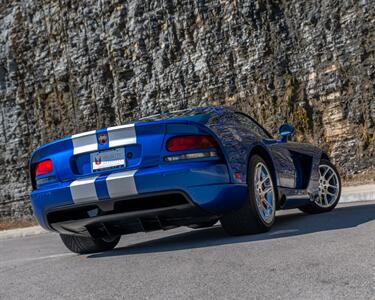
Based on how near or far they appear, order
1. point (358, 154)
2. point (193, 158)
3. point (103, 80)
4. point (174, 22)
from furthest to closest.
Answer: point (103, 80) → point (174, 22) → point (358, 154) → point (193, 158)

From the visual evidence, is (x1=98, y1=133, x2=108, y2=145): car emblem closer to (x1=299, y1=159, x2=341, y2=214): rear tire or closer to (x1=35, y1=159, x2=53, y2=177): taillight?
(x1=35, y1=159, x2=53, y2=177): taillight

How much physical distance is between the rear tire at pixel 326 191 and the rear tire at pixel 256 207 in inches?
60.0

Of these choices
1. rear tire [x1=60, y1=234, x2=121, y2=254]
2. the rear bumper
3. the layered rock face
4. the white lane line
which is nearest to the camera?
the rear bumper

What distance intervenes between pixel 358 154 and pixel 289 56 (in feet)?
9.31

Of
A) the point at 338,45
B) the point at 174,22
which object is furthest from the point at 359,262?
the point at 174,22

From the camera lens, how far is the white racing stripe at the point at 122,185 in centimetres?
546

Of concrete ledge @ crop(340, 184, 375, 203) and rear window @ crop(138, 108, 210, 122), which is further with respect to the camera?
concrete ledge @ crop(340, 184, 375, 203)

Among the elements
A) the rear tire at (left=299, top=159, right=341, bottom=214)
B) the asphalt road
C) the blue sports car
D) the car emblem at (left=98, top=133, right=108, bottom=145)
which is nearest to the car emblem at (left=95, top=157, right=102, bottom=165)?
the blue sports car

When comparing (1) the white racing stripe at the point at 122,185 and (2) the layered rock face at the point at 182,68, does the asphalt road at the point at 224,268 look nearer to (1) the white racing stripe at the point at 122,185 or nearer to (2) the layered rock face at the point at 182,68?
(1) the white racing stripe at the point at 122,185

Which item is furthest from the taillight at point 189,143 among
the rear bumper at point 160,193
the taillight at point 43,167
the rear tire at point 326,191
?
the rear tire at point 326,191

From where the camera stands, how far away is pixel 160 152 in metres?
5.54

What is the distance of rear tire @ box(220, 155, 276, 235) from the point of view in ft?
18.8

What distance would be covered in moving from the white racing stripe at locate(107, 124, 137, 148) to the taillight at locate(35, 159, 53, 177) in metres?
0.69

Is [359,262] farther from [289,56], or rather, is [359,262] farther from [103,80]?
[103,80]
